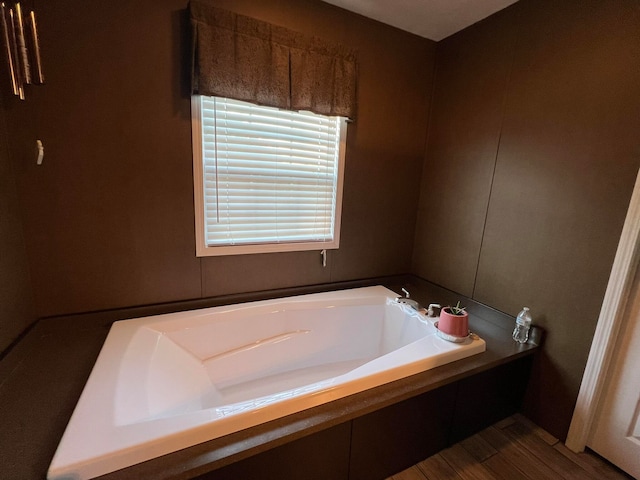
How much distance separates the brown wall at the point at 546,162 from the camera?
133cm

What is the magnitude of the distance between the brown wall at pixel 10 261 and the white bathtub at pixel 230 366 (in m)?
0.38

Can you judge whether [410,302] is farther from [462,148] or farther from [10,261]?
[10,261]

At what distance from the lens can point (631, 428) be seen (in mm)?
1374

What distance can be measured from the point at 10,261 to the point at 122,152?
670mm

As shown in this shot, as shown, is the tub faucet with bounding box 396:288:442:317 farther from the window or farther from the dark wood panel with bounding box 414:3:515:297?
the window

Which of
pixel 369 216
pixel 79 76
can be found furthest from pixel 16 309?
pixel 369 216

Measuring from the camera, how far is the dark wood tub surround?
2.87 feet

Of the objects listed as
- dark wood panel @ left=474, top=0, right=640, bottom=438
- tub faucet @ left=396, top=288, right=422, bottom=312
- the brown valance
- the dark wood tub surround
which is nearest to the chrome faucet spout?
tub faucet @ left=396, top=288, right=422, bottom=312

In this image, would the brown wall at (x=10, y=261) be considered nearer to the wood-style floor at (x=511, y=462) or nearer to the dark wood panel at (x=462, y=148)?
the wood-style floor at (x=511, y=462)

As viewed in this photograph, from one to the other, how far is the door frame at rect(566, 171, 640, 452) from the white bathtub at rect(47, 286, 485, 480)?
546 millimetres

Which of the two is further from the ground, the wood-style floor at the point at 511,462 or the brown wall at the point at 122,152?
the brown wall at the point at 122,152

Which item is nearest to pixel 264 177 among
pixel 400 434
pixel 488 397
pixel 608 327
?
pixel 400 434

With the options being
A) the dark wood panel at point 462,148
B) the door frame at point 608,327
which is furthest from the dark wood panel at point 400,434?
the dark wood panel at point 462,148

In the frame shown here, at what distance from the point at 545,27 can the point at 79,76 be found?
7.67 ft
